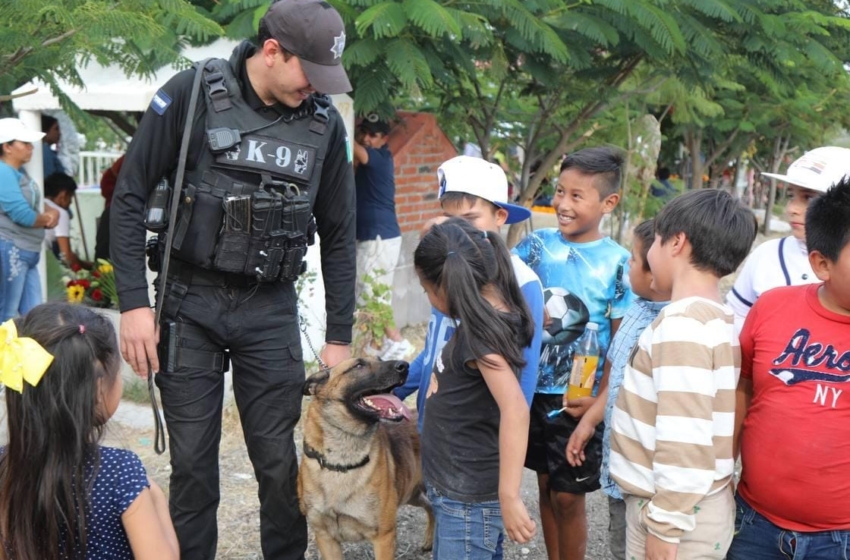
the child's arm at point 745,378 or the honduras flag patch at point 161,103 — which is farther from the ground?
the honduras flag patch at point 161,103

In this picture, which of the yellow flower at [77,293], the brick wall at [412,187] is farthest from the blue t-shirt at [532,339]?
the brick wall at [412,187]

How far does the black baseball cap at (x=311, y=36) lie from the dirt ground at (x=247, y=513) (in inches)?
67.8

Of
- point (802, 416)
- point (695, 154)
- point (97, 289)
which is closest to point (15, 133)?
point (97, 289)

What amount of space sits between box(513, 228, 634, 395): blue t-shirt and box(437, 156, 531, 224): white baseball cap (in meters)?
0.36

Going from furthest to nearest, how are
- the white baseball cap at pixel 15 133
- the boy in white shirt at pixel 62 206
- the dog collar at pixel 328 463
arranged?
the boy in white shirt at pixel 62 206 < the white baseball cap at pixel 15 133 < the dog collar at pixel 328 463

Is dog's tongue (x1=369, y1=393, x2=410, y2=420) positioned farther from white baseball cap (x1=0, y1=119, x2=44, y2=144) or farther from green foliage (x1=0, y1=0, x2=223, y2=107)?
white baseball cap (x1=0, y1=119, x2=44, y2=144)

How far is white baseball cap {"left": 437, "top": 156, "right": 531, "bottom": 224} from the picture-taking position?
3531 millimetres

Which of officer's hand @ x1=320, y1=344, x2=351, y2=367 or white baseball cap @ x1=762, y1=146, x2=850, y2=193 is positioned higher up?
white baseball cap @ x1=762, y1=146, x2=850, y2=193

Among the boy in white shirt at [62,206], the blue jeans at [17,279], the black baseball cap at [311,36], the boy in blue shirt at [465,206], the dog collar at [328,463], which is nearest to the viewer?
the black baseball cap at [311,36]

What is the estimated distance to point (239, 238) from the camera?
10.6 feet

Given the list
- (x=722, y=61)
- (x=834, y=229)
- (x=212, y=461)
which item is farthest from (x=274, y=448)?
(x=722, y=61)

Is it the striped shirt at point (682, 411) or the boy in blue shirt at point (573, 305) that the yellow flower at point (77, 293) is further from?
the striped shirt at point (682, 411)

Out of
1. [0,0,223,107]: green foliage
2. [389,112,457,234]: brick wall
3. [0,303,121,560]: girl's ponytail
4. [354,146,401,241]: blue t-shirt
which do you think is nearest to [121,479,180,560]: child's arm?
[0,303,121,560]: girl's ponytail

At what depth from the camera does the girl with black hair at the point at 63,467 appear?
7.18 feet
